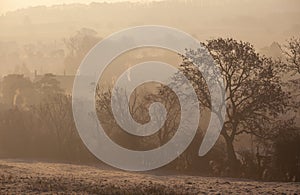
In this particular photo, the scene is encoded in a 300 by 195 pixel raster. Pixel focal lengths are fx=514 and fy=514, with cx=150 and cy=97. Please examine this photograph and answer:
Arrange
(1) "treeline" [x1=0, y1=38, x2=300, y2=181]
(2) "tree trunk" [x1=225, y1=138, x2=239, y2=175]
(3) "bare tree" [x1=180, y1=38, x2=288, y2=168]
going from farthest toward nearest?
(2) "tree trunk" [x1=225, y1=138, x2=239, y2=175] < (3) "bare tree" [x1=180, y1=38, x2=288, y2=168] < (1) "treeline" [x1=0, y1=38, x2=300, y2=181]

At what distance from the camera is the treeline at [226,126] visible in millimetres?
41906

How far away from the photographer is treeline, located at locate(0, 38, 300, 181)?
4191cm

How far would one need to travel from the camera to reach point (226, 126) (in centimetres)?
4669

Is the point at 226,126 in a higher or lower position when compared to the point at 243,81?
lower

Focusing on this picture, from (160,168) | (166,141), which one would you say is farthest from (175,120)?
(160,168)

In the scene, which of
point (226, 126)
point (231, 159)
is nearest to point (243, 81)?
point (226, 126)

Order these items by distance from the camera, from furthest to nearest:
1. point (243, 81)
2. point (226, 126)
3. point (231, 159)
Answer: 1. point (226, 126)
2. point (231, 159)
3. point (243, 81)

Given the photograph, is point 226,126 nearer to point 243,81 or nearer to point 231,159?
point 231,159

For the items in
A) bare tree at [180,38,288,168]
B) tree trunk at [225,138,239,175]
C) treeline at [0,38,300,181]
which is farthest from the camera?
tree trunk at [225,138,239,175]

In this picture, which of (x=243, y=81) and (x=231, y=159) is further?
(x=231, y=159)

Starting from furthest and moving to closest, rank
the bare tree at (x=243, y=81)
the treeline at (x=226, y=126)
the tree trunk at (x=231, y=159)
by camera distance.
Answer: the tree trunk at (x=231, y=159), the bare tree at (x=243, y=81), the treeline at (x=226, y=126)

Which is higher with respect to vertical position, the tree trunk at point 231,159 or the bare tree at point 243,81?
the bare tree at point 243,81

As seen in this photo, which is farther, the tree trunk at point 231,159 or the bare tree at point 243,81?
the tree trunk at point 231,159

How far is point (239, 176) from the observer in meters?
43.3
